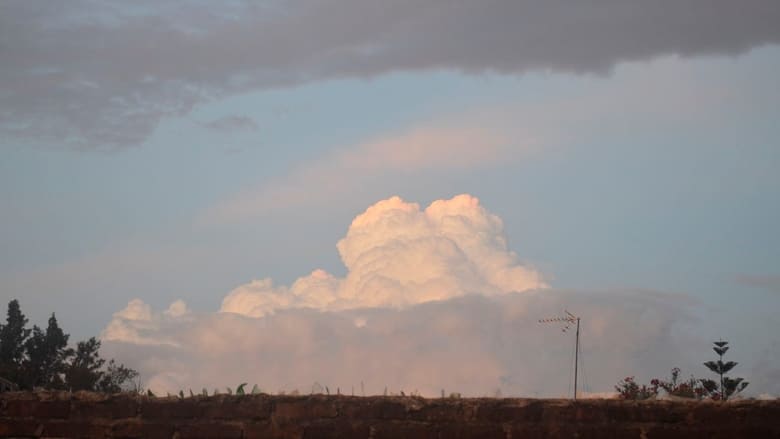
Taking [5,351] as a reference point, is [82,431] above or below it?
below

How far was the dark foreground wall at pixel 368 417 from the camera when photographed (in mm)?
9328

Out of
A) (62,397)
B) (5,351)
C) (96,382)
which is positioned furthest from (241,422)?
(5,351)

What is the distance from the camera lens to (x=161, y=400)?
10008 millimetres

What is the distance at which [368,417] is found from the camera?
9.65m

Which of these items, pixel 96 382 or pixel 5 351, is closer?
pixel 96 382

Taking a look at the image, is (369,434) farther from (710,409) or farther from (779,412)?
(779,412)

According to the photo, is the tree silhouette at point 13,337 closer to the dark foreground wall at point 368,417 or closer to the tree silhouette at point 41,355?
the tree silhouette at point 41,355

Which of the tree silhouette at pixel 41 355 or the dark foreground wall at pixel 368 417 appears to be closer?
the dark foreground wall at pixel 368 417

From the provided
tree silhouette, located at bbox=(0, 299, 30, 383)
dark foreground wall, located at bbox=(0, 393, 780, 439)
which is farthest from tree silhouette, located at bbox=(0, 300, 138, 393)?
dark foreground wall, located at bbox=(0, 393, 780, 439)

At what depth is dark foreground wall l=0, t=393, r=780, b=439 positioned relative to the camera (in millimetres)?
9328

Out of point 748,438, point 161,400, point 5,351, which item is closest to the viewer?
point 748,438

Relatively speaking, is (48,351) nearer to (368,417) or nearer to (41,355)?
(41,355)

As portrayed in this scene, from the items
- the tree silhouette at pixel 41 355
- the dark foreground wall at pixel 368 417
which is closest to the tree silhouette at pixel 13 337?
the tree silhouette at pixel 41 355

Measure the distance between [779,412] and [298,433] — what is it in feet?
15.1
